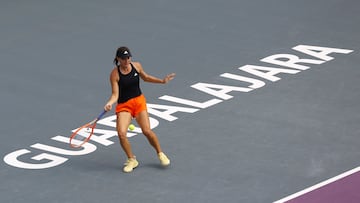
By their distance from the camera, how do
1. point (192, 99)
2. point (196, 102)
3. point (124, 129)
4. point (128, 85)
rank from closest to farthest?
1. point (124, 129)
2. point (128, 85)
3. point (196, 102)
4. point (192, 99)

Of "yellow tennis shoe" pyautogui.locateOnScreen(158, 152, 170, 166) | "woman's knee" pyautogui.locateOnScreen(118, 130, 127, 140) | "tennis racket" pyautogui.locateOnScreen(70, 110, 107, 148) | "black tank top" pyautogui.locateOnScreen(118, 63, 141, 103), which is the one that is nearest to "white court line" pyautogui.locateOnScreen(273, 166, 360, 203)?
"yellow tennis shoe" pyautogui.locateOnScreen(158, 152, 170, 166)

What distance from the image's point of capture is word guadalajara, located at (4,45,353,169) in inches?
746

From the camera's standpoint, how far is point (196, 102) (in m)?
21.0

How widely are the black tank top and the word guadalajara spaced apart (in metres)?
1.43

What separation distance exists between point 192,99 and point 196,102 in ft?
0.55

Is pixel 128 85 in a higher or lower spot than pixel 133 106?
higher

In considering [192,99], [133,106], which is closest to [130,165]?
[133,106]

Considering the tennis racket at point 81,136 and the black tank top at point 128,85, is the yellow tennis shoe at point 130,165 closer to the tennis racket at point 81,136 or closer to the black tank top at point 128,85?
the tennis racket at point 81,136

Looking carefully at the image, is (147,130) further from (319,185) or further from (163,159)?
(319,185)

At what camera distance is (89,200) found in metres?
17.3

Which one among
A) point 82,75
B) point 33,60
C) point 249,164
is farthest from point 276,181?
point 33,60

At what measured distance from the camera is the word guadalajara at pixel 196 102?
18953 mm

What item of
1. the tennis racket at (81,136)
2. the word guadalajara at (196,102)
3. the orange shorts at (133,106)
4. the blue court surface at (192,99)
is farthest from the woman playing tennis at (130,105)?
the word guadalajara at (196,102)

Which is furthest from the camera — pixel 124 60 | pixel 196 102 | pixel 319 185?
pixel 196 102
